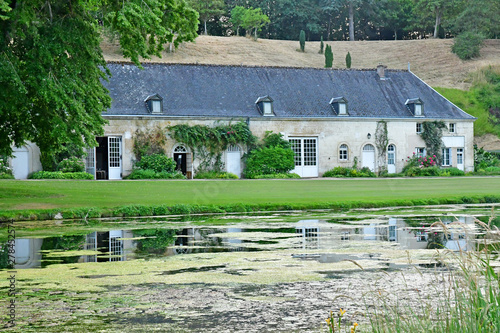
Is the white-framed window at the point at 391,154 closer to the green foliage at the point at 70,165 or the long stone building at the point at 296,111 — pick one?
the long stone building at the point at 296,111

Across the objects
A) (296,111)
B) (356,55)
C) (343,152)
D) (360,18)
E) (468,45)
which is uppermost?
(360,18)

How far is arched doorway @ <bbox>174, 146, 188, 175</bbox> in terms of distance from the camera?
115 ft

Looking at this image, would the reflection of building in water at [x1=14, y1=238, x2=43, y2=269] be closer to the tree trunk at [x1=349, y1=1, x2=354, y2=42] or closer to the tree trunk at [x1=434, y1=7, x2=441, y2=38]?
the tree trunk at [x1=349, y1=1, x2=354, y2=42]

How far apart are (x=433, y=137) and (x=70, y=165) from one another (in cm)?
2119

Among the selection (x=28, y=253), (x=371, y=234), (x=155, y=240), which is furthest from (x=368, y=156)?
(x=28, y=253)

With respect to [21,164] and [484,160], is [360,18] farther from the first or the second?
[21,164]

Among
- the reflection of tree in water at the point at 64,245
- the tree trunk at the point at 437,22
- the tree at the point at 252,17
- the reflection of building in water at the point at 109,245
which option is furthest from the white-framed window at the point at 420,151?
the tree trunk at the point at 437,22

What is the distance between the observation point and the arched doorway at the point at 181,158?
3494cm

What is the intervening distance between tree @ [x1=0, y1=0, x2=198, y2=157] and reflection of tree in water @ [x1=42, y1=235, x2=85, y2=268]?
3956mm

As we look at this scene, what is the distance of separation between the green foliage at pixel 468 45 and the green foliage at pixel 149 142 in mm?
44994

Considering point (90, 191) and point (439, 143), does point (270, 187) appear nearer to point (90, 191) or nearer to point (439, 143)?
point (90, 191)

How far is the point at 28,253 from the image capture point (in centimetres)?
1087

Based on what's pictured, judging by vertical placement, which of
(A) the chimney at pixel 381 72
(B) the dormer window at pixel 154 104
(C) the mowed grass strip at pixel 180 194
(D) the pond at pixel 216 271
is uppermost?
(A) the chimney at pixel 381 72

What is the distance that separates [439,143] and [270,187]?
16979 millimetres
